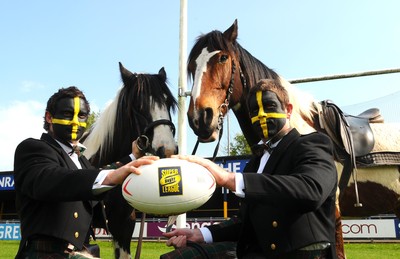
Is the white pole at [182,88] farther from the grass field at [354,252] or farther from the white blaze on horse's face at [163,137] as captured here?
the grass field at [354,252]

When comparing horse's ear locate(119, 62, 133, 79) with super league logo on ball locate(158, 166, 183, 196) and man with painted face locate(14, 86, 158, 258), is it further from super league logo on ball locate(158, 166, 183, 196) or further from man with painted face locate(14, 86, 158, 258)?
super league logo on ball locate(158, 166, 183, 196)

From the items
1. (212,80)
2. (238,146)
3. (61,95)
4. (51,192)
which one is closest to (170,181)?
(51,192)

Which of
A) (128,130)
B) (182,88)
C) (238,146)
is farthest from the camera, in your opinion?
(238,146)

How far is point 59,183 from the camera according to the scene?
2402 millimetres

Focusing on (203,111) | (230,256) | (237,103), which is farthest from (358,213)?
(230,256)

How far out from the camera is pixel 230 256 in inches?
111

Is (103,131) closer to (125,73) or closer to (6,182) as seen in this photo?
(125,73)

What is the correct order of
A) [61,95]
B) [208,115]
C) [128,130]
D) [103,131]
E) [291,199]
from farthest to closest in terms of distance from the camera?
[103,131], [128,130], [208,115], [61,95], [291,199]

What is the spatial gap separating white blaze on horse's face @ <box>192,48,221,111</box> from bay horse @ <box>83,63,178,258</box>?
0.43m

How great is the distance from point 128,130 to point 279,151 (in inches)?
98.3

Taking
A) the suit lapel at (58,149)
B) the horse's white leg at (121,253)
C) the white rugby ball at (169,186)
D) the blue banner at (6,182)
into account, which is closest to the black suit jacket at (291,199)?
the white rugby ball at (169,186)

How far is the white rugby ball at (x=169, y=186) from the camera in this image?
2.27 metres

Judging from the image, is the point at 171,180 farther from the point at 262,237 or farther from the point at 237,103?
the point at 237,103

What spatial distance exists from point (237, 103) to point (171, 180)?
8.26 feet
